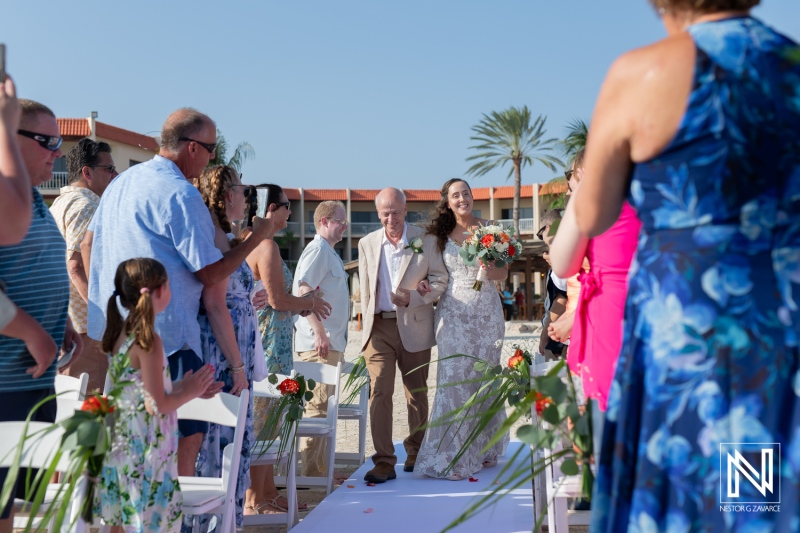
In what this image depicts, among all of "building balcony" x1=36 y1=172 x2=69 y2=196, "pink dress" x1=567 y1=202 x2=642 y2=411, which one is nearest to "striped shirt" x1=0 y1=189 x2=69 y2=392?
"pink dress" x1=567 y1=202 x2=642 y2=411

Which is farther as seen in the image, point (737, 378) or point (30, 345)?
point (30, 345)

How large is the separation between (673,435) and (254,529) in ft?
14.7

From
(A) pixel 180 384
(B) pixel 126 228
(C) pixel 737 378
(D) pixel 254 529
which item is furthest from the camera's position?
(D) pixel 254 529

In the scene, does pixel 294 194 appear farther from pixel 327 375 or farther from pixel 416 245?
pixel 327 375

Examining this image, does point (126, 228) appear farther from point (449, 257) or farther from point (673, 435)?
point (449, 257)

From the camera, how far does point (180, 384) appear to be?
365 cm

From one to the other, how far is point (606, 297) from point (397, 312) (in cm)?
406

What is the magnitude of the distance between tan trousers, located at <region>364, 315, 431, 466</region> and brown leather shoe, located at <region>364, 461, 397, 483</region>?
14 cm

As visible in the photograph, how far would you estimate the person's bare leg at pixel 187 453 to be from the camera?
14.2ft

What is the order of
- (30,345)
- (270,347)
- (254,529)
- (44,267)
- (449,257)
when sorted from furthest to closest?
(449,257) < (270,347) < (254,529) < (44,267) < (30,345)

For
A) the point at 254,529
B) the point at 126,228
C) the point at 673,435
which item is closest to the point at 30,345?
the point at 126,228

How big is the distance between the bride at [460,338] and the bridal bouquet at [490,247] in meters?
0.16

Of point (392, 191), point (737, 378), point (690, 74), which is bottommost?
point (737, 378)

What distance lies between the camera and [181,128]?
4410 mm
